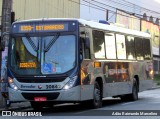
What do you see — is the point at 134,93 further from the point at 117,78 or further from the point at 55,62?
the point at 55,62

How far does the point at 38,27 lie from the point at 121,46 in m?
4.83

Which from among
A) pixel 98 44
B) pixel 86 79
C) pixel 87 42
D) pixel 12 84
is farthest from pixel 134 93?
pixel 12 84

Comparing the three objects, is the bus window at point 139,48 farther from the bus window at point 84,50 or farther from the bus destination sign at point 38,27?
the bus destination sign at point 38,27

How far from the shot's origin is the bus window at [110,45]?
1862cm

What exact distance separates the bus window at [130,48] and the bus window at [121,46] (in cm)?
41

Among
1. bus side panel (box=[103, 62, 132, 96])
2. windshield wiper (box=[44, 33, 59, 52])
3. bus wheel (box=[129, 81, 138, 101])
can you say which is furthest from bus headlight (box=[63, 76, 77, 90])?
bus wheel (box=[129, 81, 138, 101])

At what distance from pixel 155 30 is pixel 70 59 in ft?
137

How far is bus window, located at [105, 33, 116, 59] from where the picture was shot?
61.1ft

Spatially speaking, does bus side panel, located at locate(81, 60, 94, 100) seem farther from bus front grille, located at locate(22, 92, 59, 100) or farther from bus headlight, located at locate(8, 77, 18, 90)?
bus headlight, located at locate(8, 77, 18, 90)

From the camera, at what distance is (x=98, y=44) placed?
17.8 m

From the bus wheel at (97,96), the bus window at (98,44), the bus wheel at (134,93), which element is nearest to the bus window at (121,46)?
the bus window at (98,44)

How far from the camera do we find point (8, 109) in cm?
1706

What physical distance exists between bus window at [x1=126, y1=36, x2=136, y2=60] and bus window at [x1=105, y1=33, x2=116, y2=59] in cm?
161

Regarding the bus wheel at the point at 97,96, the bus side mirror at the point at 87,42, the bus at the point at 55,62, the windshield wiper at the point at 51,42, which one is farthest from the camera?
the bus wheel at the point at 97,96
